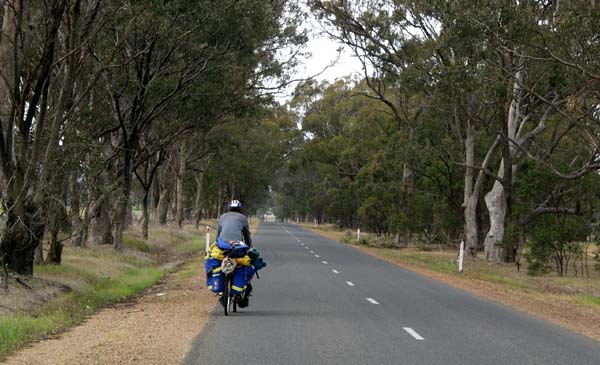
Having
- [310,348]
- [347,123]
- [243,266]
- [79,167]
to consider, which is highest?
[347,123]

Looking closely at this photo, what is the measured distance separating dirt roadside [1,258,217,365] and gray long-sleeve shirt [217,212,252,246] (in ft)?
4.55

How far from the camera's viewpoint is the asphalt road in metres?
9.48

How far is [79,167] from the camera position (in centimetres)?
1972

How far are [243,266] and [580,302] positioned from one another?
1038cm

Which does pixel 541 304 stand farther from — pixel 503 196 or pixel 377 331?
pixel 503 196

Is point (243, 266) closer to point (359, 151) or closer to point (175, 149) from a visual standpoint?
point (175, 149)

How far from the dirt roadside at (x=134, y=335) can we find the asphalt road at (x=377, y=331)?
0.34 metres

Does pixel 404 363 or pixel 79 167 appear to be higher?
pixel 79 167

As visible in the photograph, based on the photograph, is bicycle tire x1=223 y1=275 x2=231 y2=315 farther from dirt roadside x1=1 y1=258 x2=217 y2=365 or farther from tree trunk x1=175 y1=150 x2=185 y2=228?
tree trunk x1=175 y1=150 x2=185 y2=228

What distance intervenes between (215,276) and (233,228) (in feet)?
2.80

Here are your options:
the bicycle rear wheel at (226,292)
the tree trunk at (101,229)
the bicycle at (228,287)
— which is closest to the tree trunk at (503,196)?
the tree trunk at (101,229)

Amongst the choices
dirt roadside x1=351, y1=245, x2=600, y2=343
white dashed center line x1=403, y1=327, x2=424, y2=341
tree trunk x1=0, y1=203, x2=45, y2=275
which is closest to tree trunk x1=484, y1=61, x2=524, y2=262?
dirt roadside x1=351, y1=245, x2=600, y2=343

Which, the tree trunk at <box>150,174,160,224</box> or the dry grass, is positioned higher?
the tree trunk at <box>150,174,160,224</box>

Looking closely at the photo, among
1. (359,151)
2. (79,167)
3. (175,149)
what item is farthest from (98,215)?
(359,151)
